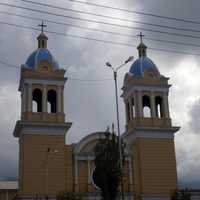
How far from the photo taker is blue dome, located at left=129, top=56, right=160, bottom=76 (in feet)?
177

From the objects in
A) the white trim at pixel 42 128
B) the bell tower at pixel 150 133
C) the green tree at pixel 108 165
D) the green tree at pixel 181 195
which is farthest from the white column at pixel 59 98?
the green tree at pixel 181 195

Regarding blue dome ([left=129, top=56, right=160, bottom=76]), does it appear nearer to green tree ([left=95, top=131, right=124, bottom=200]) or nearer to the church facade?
the church facade

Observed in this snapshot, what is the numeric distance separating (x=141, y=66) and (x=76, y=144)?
39.8 ft

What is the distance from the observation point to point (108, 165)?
38844mm

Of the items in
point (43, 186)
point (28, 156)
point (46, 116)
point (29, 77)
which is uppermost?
point (29, 77)

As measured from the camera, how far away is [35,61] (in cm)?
5125

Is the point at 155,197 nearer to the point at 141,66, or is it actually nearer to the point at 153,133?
the point at 153,133

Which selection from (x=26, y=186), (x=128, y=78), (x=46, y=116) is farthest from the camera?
(x=128, y=78)

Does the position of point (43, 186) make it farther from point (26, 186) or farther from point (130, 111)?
point (130, 111)

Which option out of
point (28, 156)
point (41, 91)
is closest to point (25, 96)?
point (41, 91)

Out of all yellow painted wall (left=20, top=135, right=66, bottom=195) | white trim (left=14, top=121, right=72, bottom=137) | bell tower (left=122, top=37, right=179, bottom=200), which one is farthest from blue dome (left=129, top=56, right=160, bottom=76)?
yellow painted wall (left=20, top=135, right=66, bottom=195)

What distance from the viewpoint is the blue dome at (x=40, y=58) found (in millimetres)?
51250

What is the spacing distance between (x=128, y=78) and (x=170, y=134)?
8.04 metres

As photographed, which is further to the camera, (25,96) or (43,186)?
(25,96)
